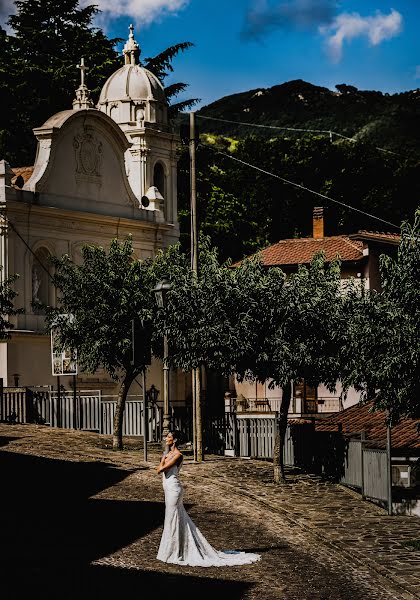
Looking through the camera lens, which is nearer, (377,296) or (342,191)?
(377,296)

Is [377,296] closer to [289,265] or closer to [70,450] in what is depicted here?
[70,450]

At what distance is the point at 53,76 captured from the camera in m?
73.6

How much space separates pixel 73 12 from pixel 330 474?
4982 centimetres

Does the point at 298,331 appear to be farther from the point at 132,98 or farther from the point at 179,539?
the point at 132,98

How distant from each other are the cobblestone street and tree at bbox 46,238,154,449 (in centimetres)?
391

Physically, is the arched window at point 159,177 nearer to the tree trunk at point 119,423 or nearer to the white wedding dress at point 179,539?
the tree trunk at point 119,423

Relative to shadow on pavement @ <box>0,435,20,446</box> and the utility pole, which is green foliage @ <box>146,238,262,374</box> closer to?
the utility pole

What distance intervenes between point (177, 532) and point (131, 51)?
4814 centimetres

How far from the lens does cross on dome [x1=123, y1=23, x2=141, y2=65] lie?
6662cm

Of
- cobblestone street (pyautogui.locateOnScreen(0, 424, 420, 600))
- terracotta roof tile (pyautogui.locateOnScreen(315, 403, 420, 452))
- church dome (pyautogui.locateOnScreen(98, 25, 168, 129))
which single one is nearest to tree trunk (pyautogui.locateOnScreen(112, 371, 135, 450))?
cobblestone street (pyautogui.locateOnScreen(0, 424, 420, 600))

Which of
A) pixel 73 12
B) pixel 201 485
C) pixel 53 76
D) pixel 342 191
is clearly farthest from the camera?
pixel 342 191

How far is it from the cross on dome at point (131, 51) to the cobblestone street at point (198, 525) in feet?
109

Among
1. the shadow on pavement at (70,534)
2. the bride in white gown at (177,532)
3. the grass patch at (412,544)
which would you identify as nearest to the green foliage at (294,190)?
the shadow on pavement at (70,534)

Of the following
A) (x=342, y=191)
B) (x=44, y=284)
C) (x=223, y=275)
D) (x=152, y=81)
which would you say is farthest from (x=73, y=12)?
(x=223, y=275)
